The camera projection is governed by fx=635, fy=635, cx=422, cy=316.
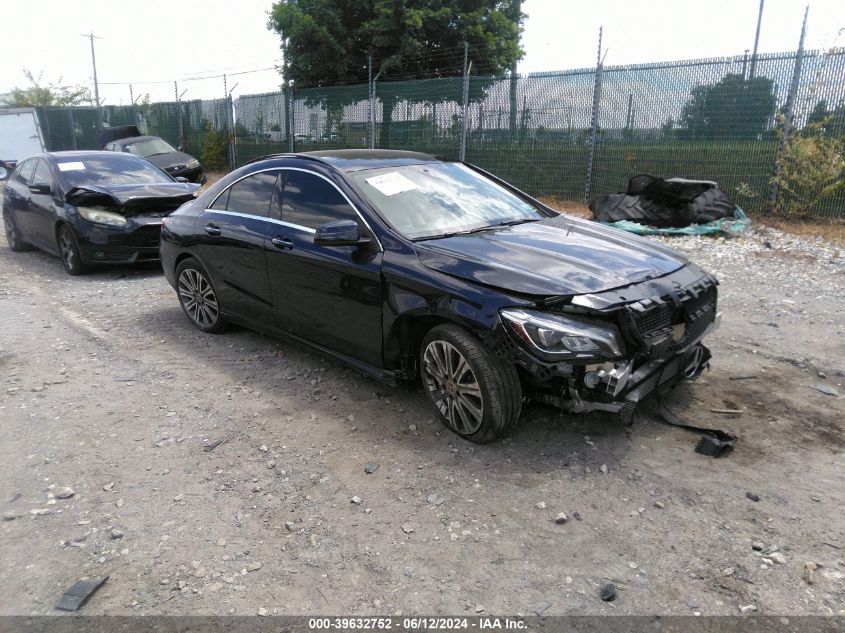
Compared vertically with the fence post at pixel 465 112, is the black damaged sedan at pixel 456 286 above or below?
below

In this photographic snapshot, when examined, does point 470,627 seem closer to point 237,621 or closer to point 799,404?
point 237,621

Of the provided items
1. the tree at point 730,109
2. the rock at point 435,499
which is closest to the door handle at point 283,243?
the rock at point 435,499

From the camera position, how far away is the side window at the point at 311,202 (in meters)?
4.21

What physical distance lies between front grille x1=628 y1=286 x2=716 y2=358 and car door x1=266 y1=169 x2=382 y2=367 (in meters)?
1.51

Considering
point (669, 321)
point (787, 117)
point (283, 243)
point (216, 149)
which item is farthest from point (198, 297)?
point (216, 149)

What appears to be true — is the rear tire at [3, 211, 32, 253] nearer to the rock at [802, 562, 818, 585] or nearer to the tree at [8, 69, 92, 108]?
the rock at [802, 562, 818, 585]

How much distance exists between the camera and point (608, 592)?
2.48 metres

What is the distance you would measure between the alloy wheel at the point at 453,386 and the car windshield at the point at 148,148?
15787 mm

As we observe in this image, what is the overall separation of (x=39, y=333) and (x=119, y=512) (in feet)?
11.6

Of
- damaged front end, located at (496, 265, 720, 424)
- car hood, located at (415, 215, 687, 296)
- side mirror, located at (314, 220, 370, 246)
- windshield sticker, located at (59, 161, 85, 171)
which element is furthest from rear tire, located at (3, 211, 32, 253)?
damaged front end, located at (496, 265, 720, 424)

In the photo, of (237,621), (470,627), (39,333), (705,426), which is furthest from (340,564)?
(39,333)

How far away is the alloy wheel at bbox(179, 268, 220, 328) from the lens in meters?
5.60

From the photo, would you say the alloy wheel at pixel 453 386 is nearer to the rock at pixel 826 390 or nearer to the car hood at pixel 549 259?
the car hood at pixel 549 259

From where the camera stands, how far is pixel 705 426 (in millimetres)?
3760
